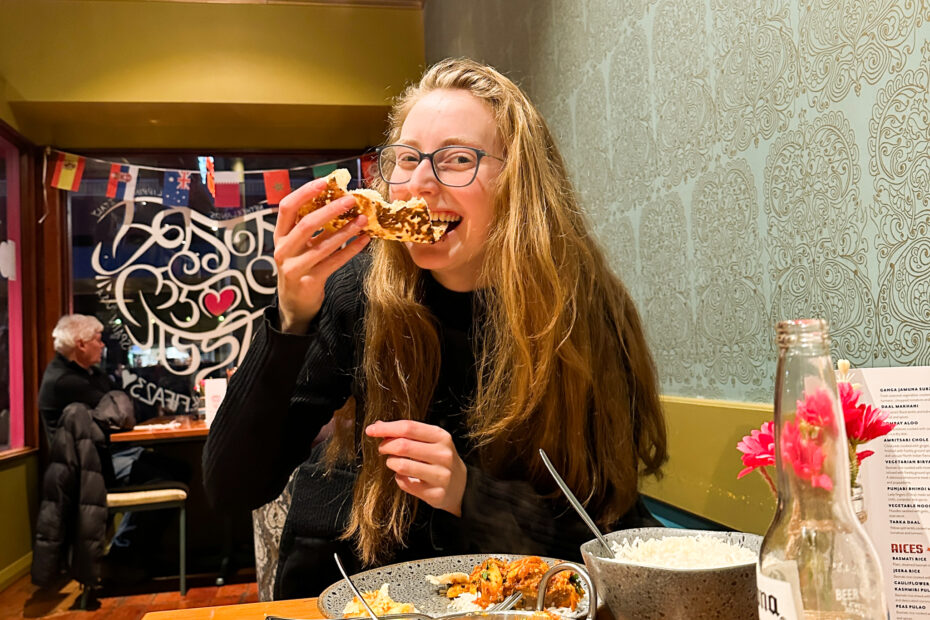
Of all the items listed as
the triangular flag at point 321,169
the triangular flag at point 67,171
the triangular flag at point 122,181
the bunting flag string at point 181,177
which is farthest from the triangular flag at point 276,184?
the triangular flag at point 67,171

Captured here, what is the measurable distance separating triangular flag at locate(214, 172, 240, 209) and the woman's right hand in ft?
15.6

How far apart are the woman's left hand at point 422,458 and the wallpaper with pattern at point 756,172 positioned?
0.64m

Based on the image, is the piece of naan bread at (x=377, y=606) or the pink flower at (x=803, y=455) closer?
the pink flower at (x=803, y=455)

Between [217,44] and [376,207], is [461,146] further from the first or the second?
[217,44]

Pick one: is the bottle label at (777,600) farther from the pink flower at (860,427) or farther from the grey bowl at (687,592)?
the pink flower at (860,427)

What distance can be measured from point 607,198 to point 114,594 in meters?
3.81

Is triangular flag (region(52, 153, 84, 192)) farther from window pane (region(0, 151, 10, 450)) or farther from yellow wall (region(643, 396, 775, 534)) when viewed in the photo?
yellow wall (region(643, 396, 775, 534))

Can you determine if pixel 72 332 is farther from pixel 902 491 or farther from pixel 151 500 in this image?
pixel 902 491

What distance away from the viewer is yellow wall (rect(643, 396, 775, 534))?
4.25 ft

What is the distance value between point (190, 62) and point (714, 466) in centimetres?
464

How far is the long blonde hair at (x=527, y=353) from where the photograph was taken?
117 cm

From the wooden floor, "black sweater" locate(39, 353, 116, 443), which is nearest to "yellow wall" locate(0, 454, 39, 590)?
the wooden floor

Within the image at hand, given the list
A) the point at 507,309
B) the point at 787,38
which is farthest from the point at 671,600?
the point at 787,38

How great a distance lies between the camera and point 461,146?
48.6 inches
